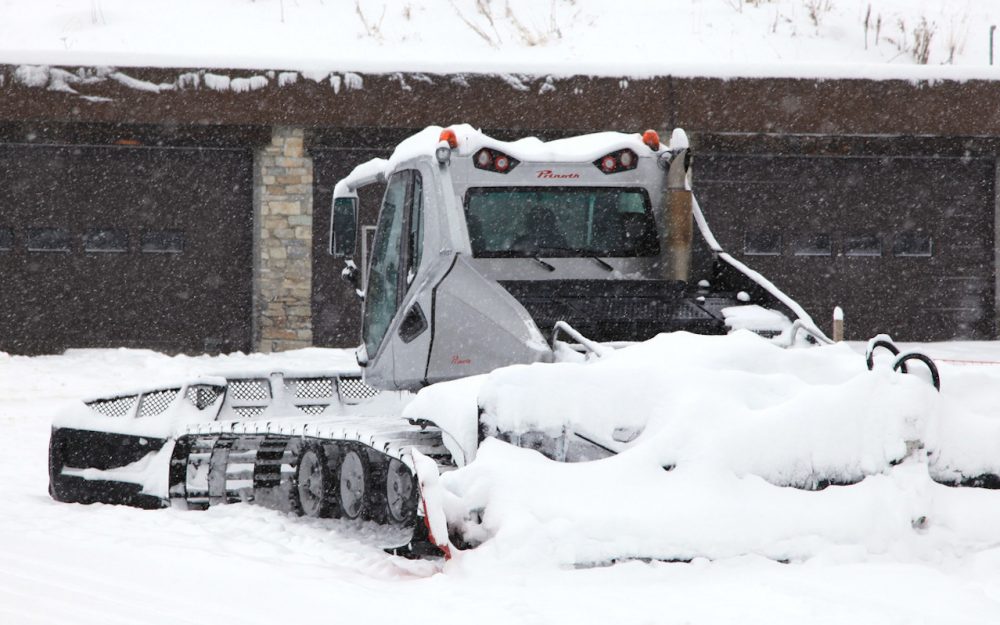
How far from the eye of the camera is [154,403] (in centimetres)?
860

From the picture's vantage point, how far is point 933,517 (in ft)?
18.2

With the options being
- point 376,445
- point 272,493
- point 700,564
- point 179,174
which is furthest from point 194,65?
point 700,564

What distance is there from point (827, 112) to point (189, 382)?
11.9m

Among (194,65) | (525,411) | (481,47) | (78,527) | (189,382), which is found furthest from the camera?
(481,47)

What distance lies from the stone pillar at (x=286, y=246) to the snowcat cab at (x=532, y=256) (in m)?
9.91

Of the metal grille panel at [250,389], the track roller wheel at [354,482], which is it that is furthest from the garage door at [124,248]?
the track roller wheel at [354,482]

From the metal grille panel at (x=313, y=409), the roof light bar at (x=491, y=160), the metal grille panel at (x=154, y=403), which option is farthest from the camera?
the metal grille panel at (x=313, y=409)

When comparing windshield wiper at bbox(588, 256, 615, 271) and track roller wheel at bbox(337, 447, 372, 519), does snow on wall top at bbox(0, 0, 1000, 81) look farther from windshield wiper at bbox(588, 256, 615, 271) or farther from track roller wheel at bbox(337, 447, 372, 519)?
track roller wheel at bbox(337, 447, 372, 519)

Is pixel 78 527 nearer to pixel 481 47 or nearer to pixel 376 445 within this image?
pixel 376 445

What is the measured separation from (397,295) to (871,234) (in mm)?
13894

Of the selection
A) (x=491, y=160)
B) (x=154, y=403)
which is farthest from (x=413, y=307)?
(x=154, y=403)

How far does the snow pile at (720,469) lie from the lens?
533 cm

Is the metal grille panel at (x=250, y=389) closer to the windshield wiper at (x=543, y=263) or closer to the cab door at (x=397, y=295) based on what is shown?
the cab door at (x=397, y=295)

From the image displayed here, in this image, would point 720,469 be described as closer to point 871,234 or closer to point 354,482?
point 354,482
